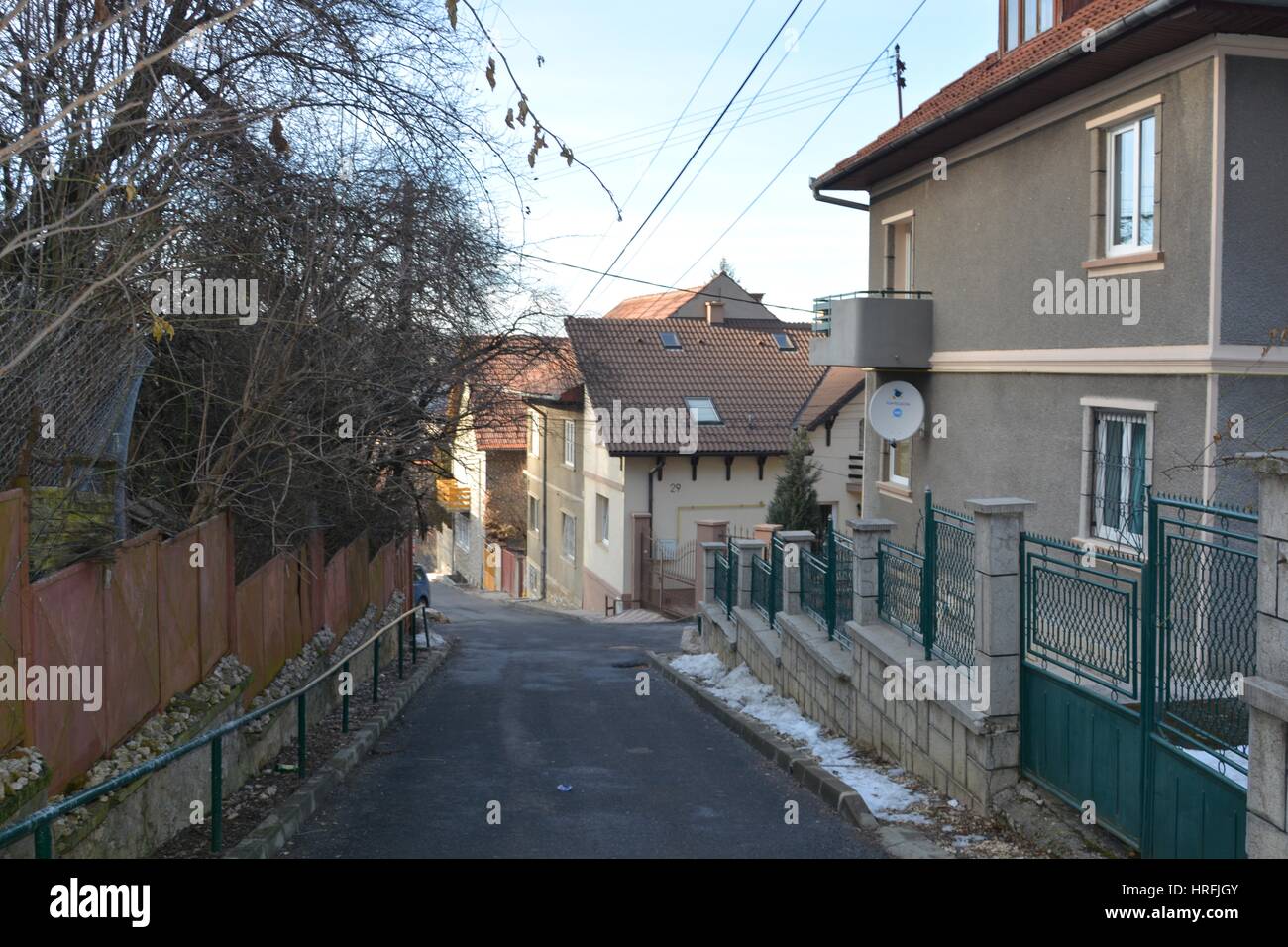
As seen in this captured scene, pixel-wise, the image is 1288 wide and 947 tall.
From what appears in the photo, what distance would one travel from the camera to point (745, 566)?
16.1 m

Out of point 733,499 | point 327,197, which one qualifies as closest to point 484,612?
point 733,499

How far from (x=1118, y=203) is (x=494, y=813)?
319 inches

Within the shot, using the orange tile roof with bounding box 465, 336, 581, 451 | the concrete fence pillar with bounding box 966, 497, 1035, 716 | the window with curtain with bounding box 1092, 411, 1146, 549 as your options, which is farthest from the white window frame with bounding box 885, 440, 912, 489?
the concrete fence pillar with bounding box 966, 497, 1035, 716

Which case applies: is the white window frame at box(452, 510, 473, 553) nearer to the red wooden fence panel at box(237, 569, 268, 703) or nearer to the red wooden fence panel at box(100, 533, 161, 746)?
the red wooden fence panel at box(237, 569, 268, 703)

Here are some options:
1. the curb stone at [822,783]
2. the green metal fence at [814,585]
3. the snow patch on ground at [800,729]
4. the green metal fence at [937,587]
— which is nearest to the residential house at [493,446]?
the snow patch on ground at [800,729]

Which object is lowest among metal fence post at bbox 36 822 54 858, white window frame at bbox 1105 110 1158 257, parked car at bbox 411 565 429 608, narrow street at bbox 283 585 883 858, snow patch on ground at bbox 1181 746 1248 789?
parked car at bbox 411 565 429 608

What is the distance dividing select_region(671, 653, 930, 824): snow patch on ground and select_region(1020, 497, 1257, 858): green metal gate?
49.5 inches

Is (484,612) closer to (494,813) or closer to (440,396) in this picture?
(440,396)

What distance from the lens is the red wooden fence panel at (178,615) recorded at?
8.16 m

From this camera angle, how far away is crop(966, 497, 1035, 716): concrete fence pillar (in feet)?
25.0

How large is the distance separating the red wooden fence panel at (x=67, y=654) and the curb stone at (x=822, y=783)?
4708 mm

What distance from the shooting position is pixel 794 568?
43.8 feet

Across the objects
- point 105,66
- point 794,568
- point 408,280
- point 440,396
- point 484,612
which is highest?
point 105,66

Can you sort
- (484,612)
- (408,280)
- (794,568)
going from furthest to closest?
1. (484,612)
2. (794,568)
3. (408,280)
